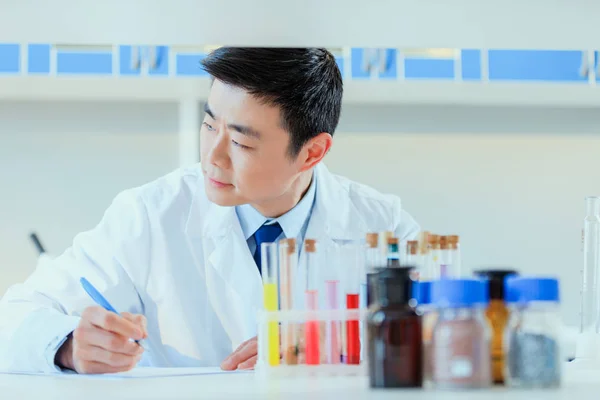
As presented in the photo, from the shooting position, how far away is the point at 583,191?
117 inches

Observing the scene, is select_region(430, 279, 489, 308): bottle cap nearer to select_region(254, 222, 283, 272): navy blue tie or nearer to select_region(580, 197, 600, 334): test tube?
select_region(580, 197, 600, 334): test tube

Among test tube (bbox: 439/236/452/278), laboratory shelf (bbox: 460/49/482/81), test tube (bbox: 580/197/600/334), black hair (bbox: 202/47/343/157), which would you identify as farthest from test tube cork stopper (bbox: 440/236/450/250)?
laboratory shelf (bbox: 460/49/482/81)

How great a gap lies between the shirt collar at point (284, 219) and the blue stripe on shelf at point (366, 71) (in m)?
0.84

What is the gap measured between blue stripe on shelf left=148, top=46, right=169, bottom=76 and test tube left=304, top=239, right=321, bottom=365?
1.59 metres

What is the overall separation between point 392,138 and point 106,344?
1823 millimetres

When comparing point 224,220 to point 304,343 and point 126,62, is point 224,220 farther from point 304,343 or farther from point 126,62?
point 126,62

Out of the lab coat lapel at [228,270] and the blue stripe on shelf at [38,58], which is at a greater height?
the blue stripe on shelf at [38,58]

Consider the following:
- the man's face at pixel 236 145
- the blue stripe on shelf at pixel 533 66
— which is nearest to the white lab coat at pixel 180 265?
the man's face at pixel 236 145

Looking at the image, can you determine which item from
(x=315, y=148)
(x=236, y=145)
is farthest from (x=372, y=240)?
(x=315, y=148)

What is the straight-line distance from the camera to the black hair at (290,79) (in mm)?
1754

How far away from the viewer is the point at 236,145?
68.2 inches

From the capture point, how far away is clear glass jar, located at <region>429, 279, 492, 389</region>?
858mm

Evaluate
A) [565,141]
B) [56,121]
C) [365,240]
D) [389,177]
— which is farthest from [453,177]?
[365,240]

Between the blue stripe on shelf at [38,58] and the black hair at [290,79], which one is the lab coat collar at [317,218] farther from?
the blue stripe on shelf at [38,58]
